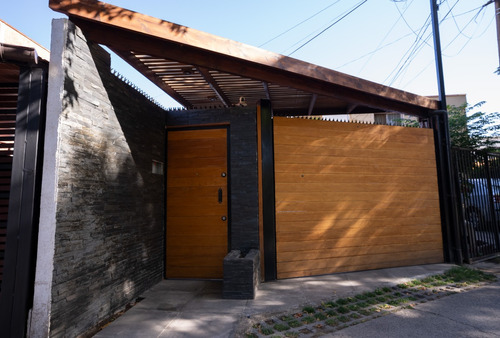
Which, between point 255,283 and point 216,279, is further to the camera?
point 216,279

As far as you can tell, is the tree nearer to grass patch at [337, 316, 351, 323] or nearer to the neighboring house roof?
the neighboring house roof

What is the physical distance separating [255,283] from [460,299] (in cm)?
277

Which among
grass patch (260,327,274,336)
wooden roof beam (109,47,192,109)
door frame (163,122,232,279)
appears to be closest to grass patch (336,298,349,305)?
grass patch (260,327,274,336)

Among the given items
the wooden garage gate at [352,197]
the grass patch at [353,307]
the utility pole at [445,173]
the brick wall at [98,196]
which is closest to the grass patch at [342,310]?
the grass patch at [353,307]

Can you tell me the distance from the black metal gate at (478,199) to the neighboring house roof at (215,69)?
5.02ft

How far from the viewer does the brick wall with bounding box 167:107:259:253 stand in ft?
15.7

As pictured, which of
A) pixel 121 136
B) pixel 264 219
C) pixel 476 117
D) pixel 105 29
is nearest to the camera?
pixel 105 29

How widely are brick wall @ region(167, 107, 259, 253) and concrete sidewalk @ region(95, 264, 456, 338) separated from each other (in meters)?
0.87

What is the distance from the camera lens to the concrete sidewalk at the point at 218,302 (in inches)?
119

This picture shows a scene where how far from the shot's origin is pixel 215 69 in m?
4.08

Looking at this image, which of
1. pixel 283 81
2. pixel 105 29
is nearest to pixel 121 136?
pixel 105 29

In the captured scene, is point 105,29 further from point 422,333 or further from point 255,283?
point 422,333

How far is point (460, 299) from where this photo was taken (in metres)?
3.70

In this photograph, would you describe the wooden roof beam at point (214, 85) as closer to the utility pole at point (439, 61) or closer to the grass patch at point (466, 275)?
the utility pole at point (439, 61)
